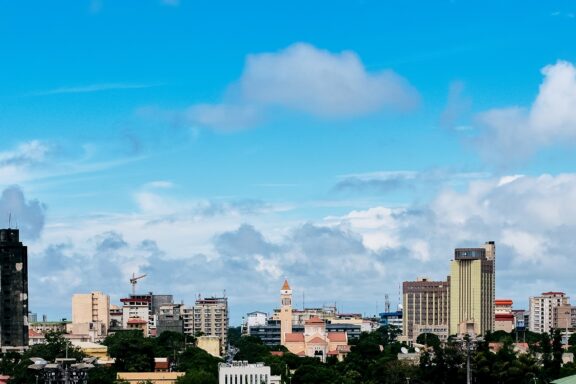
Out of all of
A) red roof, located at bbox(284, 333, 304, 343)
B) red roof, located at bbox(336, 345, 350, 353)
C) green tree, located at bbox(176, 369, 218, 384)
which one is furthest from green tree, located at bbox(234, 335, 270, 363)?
green tree, located at bbox(176, 369, 218, 384)

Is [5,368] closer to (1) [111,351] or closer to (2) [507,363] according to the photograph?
(1) [111,351]

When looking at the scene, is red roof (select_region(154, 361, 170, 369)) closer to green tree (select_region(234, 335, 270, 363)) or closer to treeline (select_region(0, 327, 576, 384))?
treeline (select_region(0, 327, 576, 384))

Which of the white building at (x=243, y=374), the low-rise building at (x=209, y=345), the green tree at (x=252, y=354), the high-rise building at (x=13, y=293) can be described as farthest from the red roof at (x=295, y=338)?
the white building at (x=243, y=374)

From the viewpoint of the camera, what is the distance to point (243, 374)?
101 meters

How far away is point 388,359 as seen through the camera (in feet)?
421

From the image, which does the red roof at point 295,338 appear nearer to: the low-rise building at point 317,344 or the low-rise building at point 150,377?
the low-rise building at point 317,344

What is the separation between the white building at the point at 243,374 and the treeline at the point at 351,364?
1195mm

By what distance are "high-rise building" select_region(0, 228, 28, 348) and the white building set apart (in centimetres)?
4195

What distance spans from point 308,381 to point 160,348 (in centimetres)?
3495

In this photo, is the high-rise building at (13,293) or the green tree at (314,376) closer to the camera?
the green tree at (314,376)

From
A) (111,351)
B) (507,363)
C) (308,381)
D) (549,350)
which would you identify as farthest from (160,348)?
(507,363)

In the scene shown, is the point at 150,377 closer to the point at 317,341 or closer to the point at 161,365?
the point at 161,365

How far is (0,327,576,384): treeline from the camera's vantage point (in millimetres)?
94812

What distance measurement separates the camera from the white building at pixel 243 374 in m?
99.6
